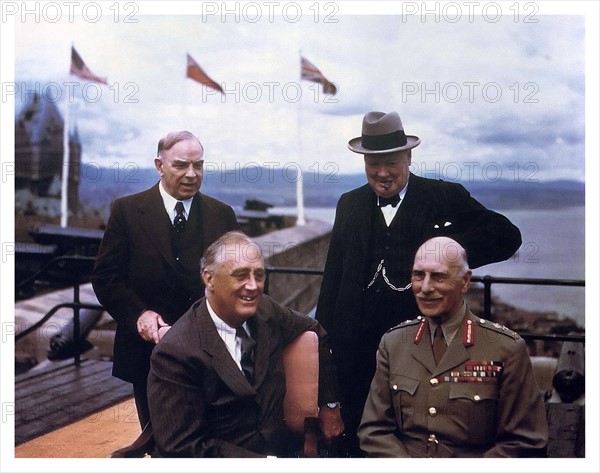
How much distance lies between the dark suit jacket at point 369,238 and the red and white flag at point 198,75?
94 cm

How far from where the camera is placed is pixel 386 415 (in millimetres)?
3906

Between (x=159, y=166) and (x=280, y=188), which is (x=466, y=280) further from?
(x=159, y=166)

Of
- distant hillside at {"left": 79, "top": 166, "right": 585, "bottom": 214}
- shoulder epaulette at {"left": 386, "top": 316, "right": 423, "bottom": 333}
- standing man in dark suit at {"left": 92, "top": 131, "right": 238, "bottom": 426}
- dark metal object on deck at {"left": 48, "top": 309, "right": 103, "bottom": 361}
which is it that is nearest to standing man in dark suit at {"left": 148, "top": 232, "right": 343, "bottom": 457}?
standing man in dark suit at {"left": 92, "top": 131, "right": 238, "bottom": 426}

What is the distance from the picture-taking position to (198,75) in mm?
4234

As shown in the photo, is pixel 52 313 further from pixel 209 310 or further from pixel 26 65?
pixel 26 65

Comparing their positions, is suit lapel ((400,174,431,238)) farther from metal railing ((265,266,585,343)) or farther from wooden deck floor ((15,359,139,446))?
wooden deck floor ((15,359,139,446))

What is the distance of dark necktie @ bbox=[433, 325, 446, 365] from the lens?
3.90m

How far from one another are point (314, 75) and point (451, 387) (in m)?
1.82

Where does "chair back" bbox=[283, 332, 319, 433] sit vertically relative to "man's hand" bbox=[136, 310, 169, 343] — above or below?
below

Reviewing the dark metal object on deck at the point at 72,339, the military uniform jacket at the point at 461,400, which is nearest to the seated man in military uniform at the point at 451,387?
the military uniform jacket at the point at 461,400

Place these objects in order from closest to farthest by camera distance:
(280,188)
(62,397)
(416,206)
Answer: (416,206), (280,188), (62,397)

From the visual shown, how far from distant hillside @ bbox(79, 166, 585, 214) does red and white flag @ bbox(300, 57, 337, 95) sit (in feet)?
1.56

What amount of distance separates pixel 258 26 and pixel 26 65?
52.0 inches

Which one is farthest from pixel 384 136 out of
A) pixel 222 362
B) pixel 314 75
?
pixel 222 362
